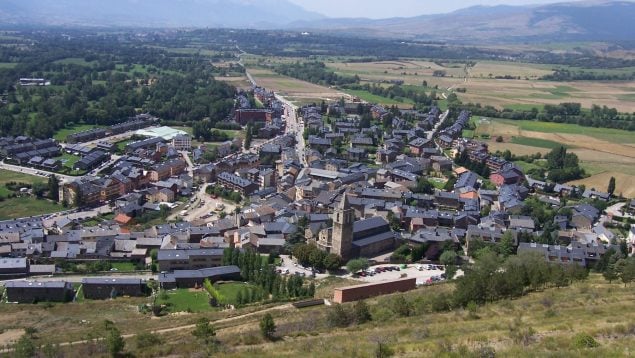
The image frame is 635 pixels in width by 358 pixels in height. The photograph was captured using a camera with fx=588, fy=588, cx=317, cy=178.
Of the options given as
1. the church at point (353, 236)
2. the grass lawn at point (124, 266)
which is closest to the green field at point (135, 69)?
the grass lawn at point (124, 266)

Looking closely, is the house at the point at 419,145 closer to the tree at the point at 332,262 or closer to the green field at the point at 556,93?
the tree at the point at 332,262

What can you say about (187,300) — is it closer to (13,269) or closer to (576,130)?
(13,269)

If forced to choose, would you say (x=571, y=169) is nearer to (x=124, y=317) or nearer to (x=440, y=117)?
(x=440, y=117)

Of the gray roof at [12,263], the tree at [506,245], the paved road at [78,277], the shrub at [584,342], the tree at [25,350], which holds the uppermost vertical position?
the shrub at [584,342]

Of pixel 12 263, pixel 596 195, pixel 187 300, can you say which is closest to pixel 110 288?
pixel 187 300

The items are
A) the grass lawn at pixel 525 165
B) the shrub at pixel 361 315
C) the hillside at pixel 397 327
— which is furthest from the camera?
the grass lawn at pixel 525 165

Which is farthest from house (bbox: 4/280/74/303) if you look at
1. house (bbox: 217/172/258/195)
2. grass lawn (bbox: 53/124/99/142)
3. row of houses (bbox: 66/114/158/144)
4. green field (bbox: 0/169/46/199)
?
grass lawn (bbox: 53/124/99/142)

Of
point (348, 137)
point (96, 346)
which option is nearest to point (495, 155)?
point (348, 137)
